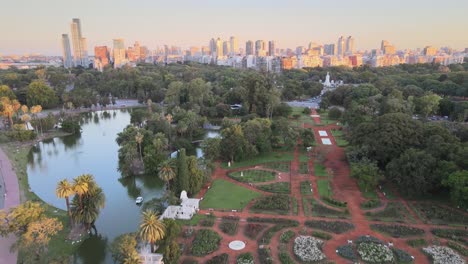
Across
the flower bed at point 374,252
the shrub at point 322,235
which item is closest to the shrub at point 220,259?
the shrub at point 322,235

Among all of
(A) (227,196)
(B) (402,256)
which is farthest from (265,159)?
(B) (402,256)

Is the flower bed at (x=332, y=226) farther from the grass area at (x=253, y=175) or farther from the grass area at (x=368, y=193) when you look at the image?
the grass area at (x=253, y=175)

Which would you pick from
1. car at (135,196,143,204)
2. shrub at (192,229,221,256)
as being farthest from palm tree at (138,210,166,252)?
car at (135,196,143,204)

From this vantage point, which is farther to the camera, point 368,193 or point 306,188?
point 306,188

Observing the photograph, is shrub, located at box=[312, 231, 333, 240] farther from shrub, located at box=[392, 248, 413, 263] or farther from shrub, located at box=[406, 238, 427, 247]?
shrub, located at box=[406, 238, 427, 247]

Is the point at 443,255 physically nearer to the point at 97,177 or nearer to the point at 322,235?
the point at 322,235

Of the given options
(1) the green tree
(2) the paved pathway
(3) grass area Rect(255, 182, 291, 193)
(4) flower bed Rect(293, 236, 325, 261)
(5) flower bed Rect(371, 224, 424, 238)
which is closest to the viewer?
(4) flower bed Rect(293, 236, 325, 261)
